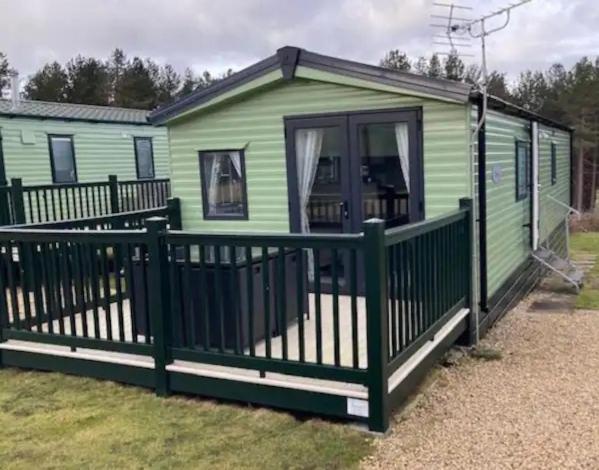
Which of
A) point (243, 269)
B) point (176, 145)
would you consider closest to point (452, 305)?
point (243, 269)

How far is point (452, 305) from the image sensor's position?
489 cm

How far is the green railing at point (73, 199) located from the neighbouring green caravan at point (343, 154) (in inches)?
122

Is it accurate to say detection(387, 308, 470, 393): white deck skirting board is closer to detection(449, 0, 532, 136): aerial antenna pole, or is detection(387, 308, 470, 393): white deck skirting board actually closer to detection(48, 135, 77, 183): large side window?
detection(449, 0, 532, 136): aerial antenna pole

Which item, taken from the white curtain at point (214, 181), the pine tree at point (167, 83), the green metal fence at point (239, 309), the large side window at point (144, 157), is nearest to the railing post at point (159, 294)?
the green metal fence at point (239, 309)

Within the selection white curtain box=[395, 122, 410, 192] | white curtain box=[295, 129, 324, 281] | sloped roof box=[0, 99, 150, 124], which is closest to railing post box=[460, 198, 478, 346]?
white curtain box=[395, 122, 410, 192]

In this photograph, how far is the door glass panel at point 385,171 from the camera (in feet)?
18.7

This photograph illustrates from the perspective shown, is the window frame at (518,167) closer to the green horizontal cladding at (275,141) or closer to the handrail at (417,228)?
the green horizontal cladding at (275,141)

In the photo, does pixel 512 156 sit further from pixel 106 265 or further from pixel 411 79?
pixel 106 265

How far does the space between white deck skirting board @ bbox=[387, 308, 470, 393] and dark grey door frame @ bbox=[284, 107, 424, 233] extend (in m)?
1.09

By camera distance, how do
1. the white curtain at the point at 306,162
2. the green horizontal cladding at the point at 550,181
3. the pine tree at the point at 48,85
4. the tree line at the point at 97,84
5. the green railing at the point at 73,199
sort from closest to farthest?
the white curtain at the point at 306,162 → the green railing at the point at 73,199 → the green horizontal cladding at the point at 550,181 → the pine tree at the point at 48,85 → the tree line at the point at 97,84

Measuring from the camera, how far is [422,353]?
4180 millimetres

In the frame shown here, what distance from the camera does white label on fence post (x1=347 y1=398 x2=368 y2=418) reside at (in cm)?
351

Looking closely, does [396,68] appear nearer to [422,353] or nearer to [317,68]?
[317,68]

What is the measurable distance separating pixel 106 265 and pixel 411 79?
301 cm
